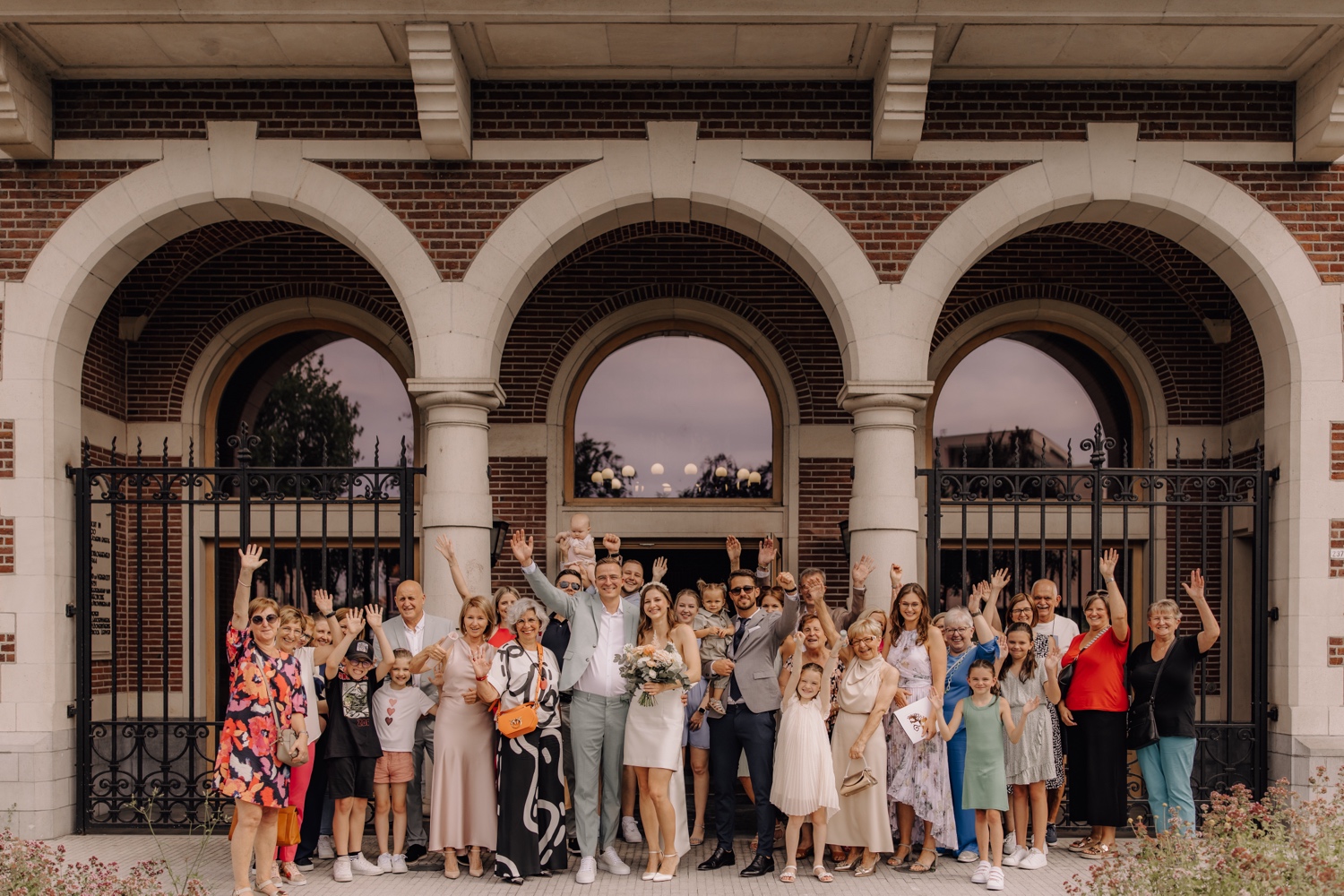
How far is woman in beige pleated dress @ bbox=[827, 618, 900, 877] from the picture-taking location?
6930 millimetres

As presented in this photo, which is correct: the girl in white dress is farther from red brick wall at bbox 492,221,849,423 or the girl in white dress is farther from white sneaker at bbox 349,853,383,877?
red brick wall at bbox 492,221,849,423

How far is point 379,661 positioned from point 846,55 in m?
Result: 5.25

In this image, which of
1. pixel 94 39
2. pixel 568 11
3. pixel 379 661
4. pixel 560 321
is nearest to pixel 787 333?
pixel 560 321

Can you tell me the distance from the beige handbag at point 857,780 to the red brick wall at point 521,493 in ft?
15.0

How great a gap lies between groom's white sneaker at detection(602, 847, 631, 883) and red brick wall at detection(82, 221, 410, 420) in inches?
226

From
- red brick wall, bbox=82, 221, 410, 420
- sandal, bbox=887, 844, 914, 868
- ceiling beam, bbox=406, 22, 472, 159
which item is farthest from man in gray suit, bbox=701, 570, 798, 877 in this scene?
red brick wall, bbox=82, 221, 410, 420

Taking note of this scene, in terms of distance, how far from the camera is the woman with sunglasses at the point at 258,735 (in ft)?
20.8

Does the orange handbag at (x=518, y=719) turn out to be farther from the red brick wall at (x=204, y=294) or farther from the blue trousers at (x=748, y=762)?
the red brick wall at (x=204, y=294)

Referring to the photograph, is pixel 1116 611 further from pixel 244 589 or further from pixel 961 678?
pixel 244 589

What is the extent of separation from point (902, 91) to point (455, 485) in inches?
163

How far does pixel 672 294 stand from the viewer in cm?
1105

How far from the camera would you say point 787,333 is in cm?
1106

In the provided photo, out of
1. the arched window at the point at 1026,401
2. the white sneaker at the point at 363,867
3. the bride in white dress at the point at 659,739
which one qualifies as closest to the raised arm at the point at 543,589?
the bride in white dress at the point at 659,739

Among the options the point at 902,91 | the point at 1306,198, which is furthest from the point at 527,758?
the point at 1306,198
